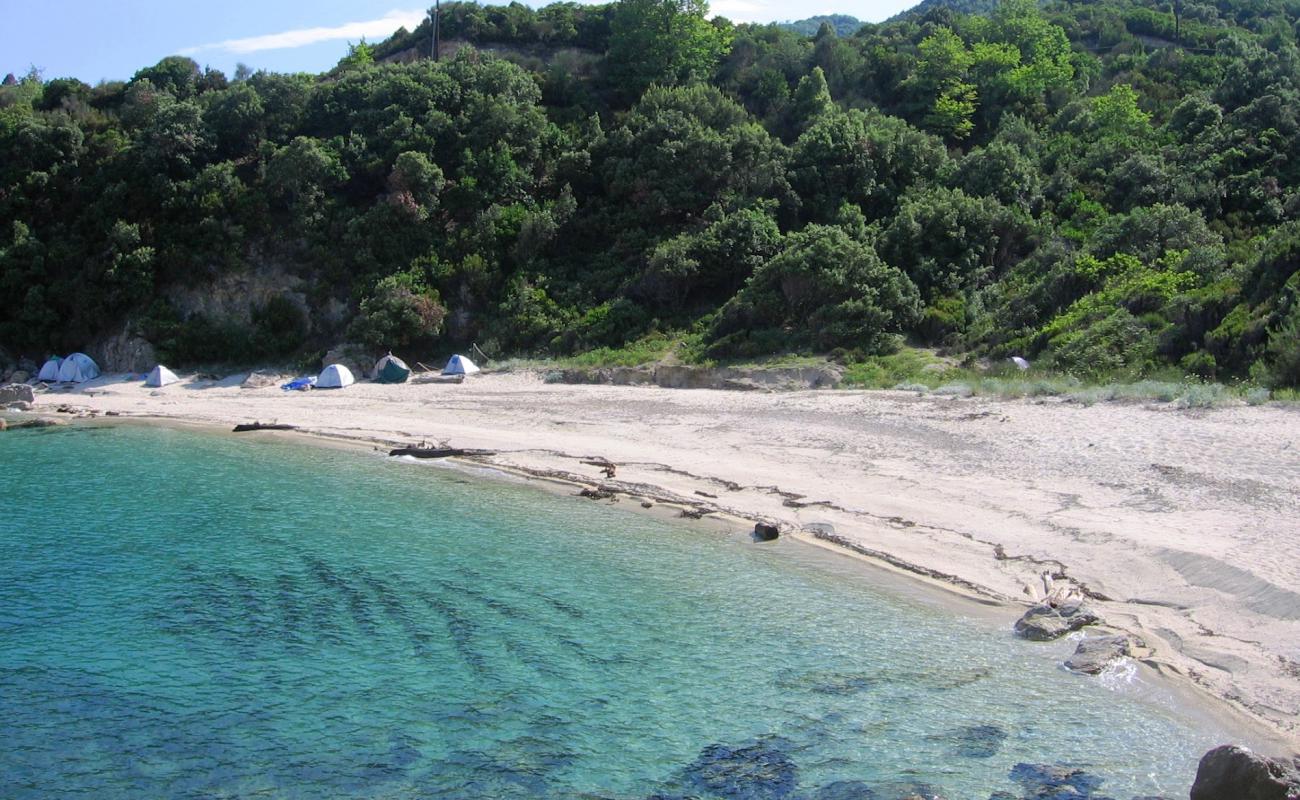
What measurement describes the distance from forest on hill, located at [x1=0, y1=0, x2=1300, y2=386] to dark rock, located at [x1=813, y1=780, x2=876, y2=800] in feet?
65.1

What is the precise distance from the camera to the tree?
151 feet

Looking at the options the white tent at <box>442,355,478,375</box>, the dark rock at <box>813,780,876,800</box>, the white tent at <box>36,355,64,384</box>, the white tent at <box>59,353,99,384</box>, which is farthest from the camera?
the white tent at <box>36,355,64,384</box>

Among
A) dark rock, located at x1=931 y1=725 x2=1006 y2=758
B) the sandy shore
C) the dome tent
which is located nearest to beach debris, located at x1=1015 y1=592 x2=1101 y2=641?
the sandy shore

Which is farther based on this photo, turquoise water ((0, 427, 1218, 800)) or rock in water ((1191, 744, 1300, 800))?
turquoise water ((0, 427, 1218, 800))

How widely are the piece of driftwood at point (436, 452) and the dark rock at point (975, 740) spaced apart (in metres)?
14.8

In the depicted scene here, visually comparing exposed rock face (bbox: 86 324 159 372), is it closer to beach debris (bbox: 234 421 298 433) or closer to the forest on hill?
the forest on hill

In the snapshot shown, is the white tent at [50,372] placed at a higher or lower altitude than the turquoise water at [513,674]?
higher

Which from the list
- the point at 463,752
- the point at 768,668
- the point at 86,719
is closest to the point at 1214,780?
the point at 768,668

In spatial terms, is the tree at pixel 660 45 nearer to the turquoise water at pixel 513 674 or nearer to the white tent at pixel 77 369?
the white tent at pixel 77 369

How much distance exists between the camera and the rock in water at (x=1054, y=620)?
1162 centimetres

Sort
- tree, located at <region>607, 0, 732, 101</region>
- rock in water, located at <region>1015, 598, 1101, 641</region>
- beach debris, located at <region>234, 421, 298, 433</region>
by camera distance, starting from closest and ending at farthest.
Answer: rock in water, located at <region>1015, 598, 1101, 641</region> < beach debris, located at <region>234, 421, 298, 433</region> < tree, located at <region>607, 0, 732, 101</region>

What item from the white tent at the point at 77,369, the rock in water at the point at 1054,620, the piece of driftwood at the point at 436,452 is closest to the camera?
the rock in water at the point at 1054,620

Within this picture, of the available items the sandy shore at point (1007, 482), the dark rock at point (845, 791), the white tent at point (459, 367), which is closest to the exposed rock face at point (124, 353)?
the sandy shore at point (1007, 482)

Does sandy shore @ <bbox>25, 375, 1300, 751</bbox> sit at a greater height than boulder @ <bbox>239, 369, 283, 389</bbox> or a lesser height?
Answer: lesser
